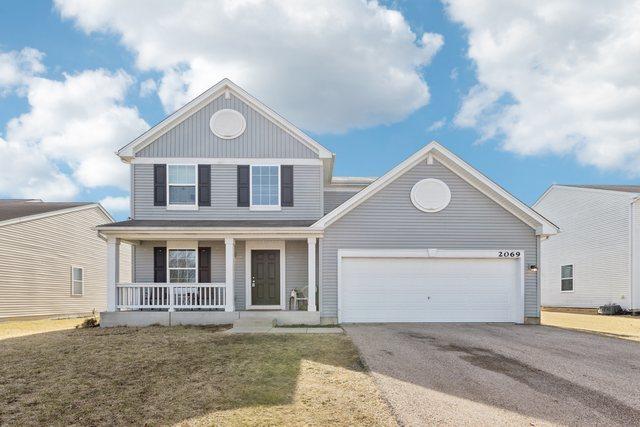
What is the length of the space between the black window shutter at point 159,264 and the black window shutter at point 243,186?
307 cm

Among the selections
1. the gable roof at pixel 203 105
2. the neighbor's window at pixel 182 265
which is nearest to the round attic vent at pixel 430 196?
the gable roof at pixel 203 105

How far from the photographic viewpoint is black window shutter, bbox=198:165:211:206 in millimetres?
15242

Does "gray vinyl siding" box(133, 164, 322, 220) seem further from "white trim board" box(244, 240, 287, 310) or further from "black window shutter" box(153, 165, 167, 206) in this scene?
"white trim board" box(244, 240, 287, 310)

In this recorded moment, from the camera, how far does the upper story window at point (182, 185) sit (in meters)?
15.2

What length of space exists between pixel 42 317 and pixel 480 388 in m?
18.1

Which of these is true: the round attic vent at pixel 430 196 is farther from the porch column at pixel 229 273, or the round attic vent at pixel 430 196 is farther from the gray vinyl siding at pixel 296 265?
the porch column at pixel 229 273

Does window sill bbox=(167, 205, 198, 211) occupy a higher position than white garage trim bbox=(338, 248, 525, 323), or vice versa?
window sill bbox=(167, 205, 198, 211)

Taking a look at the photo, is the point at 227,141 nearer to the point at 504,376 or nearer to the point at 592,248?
the point at 504,376

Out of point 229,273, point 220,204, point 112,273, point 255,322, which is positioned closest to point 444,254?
point 255,322

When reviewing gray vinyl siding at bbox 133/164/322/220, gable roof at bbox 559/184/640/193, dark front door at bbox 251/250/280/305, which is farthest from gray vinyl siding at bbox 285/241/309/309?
gable roof at bbox 559/184/640/193

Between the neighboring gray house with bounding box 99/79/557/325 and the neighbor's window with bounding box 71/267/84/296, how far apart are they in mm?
7336

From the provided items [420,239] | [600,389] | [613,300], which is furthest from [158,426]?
[613,300]

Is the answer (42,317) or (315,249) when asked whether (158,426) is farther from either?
(42,317)

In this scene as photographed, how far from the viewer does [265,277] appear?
15.1 meters
